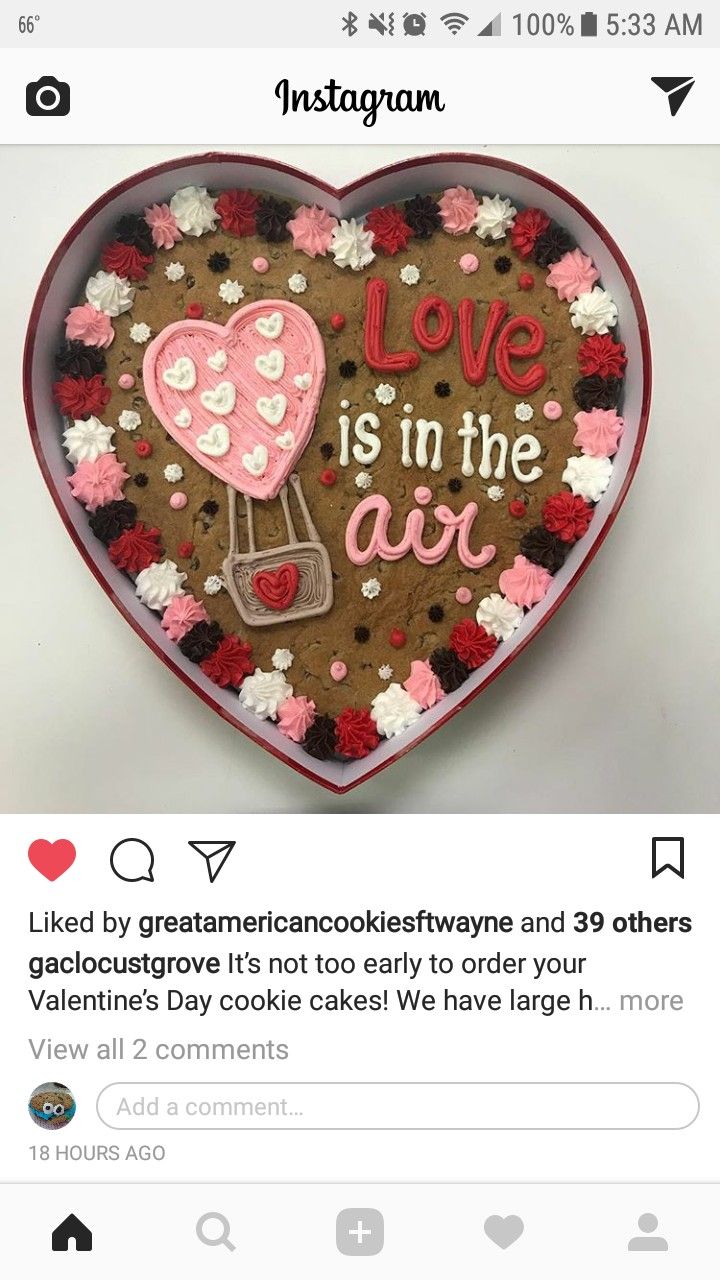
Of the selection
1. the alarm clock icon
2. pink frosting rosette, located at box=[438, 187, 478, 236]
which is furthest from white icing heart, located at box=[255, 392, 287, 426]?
the alarm clock icon

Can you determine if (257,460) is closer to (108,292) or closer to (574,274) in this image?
(108,292)
